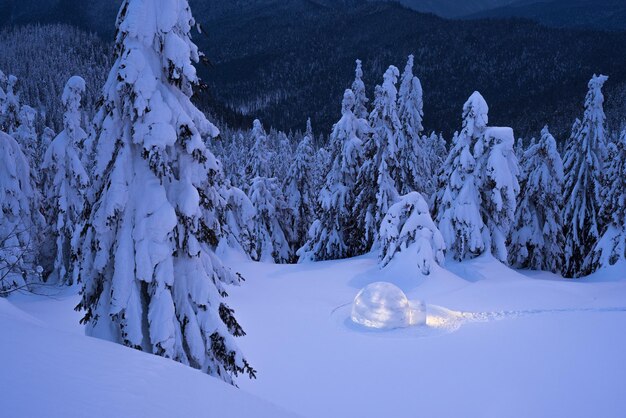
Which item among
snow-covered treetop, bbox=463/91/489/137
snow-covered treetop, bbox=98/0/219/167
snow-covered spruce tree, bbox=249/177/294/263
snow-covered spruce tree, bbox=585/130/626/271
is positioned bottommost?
snow-covered spruce tree, bbox=249/177/294/263

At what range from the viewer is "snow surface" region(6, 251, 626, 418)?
3807mm

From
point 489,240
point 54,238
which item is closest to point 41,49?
point 54,238

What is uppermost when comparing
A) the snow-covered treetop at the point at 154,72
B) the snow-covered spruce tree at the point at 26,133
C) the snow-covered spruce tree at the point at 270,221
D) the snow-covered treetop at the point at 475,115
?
the snow-covered treetop at the point at 154,72

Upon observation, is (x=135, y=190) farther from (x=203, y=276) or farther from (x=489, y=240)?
(x=489, y=240)

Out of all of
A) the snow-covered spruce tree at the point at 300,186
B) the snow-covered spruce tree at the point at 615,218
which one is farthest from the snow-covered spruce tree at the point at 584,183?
the snow-covered spruce tree at the point at 300,186

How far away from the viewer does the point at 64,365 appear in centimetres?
391

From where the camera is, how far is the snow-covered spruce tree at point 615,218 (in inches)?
858

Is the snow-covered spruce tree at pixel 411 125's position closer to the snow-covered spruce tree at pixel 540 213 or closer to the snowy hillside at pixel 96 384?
the snow-covered spruce tree at pixel 540 213

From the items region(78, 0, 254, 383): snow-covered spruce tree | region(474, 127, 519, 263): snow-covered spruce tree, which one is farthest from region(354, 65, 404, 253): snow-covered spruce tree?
region(78, 0, 254, 383): snow-covered spruce tree

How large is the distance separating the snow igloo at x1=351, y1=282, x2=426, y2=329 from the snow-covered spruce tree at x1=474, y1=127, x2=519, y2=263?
28.3ft

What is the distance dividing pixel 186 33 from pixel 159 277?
189 inches

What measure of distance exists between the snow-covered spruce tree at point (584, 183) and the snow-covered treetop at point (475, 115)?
1102cm

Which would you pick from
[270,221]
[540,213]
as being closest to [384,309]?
[540,213]

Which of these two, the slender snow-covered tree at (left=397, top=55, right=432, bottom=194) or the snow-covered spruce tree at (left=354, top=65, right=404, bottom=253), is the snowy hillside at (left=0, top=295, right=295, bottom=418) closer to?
the snow-covered spruce tree at (left=354, top=65, right=404, bottom=253)
